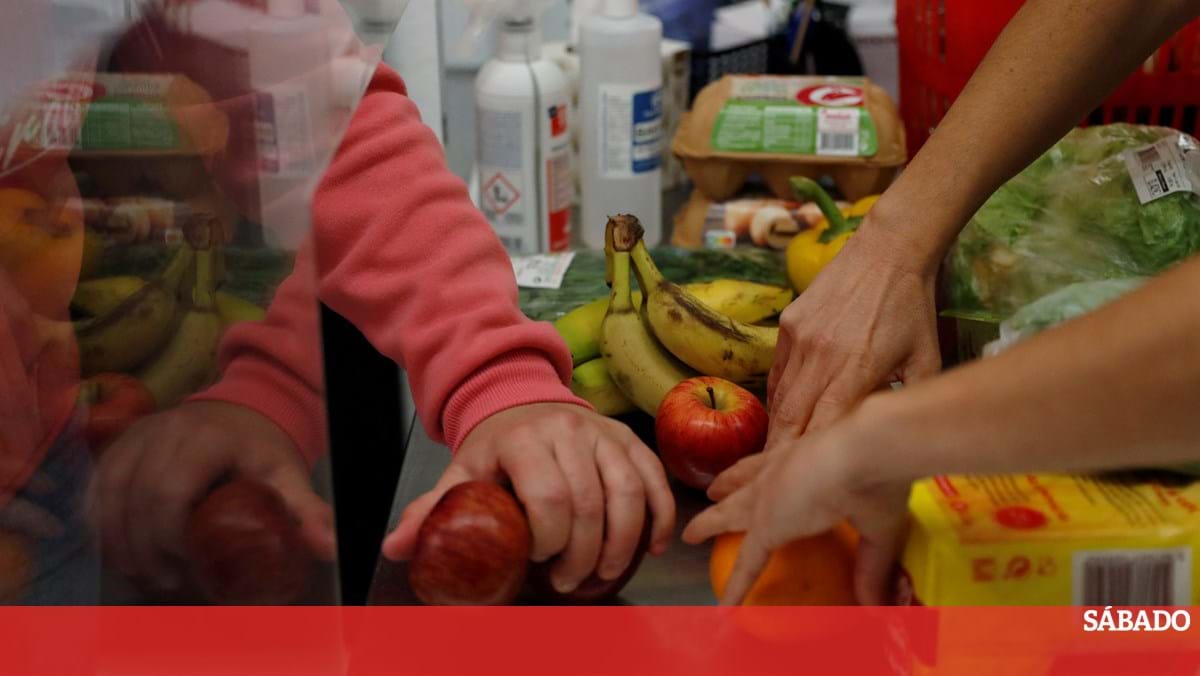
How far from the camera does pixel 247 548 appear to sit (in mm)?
535

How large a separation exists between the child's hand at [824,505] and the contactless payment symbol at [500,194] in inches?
31.0

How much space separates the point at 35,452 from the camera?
0.52 meters

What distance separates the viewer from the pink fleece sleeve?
89 centimetres

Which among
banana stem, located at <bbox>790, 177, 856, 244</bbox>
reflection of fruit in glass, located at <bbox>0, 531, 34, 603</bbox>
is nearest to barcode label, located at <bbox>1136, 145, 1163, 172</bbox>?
banana stem, located at <bbox>790, 177, 856, 244</bbox>

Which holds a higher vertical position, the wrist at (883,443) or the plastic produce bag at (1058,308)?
the wrist at (883,443)

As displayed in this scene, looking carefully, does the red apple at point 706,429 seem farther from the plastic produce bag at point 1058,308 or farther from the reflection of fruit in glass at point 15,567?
the reflection of fruit in glass at point 15,567

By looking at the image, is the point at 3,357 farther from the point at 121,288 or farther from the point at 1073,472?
the point at 1073,472

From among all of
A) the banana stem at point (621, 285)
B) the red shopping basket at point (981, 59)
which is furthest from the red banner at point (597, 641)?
the red shopping basket at point (981, 59)

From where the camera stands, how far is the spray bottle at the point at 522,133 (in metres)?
1.40

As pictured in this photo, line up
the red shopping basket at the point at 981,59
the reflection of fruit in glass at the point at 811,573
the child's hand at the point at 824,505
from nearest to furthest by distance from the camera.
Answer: the child's hand at the point at 824,505
the reflection of fruit in glass at the point at 811,573
the red shopping basket at the point at 981,59

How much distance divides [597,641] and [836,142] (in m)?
0.83

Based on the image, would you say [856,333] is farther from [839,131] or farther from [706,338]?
[839,131]

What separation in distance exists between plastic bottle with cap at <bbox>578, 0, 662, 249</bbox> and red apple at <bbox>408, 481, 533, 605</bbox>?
79 centimetres

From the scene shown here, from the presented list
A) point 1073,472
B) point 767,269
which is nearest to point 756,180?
point 767,269
